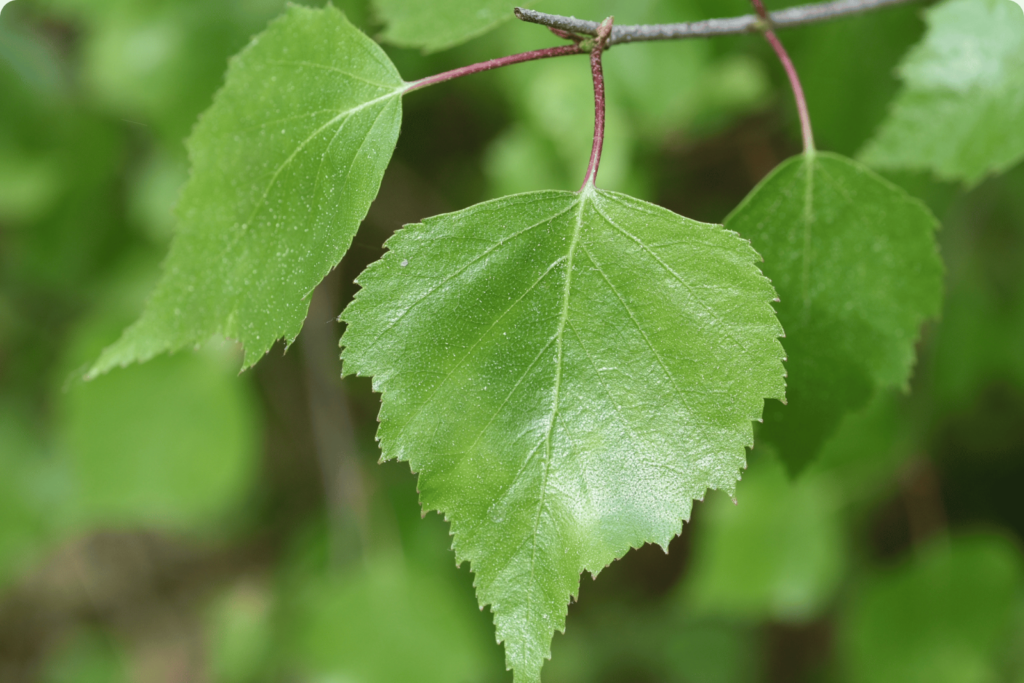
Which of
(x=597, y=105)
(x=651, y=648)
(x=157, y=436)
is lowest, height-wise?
(x=651, y=648)

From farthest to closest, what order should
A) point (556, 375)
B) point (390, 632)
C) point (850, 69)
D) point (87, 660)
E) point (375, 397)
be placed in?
point (87, 660)
point (375, 397)
point (390, 632)
point (850, 69)
point (556, 375)

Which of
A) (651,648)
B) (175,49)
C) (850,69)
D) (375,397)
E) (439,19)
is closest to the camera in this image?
(439,19)

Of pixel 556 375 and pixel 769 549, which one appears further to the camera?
pixel 769 549

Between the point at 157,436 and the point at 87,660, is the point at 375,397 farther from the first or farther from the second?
the point at 87,660

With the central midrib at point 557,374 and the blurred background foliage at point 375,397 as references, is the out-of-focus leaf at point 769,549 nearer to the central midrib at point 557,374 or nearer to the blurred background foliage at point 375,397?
the blurred background foliage at point 375,397

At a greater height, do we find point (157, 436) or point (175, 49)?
point (175, 49)

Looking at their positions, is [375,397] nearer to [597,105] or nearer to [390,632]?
[390,632]

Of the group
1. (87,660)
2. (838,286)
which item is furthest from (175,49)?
(87,660)

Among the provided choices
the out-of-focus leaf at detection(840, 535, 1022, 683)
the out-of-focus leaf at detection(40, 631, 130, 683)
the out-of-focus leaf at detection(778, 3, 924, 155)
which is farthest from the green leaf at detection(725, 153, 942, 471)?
the out-of-focus leaf at detection(40, 631, 130, 683)
